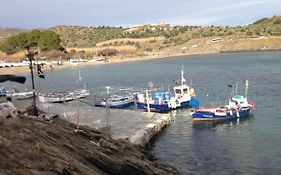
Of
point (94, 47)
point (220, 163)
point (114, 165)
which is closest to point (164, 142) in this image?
point (220, 163)

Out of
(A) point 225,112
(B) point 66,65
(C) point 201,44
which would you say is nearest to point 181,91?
(A) point 225,112

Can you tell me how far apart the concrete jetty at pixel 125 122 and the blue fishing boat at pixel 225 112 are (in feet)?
11.2

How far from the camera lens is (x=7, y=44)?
151 meters

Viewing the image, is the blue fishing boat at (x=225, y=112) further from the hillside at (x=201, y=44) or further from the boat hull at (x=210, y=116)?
the hillside at (x=201, y=44)

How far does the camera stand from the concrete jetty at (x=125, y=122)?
33.9 m

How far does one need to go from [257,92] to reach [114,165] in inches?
1875

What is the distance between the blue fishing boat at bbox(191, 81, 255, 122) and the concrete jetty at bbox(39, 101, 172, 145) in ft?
11.2

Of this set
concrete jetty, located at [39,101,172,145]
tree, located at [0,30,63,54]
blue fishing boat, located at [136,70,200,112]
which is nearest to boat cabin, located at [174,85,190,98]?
blue fishing boat, located at [136,70,200,112]

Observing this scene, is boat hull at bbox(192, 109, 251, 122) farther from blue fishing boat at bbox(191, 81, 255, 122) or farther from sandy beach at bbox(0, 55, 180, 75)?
sandy beach at bbox(0, 55, 180, 75)

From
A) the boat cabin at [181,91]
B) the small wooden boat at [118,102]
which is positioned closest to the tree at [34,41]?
the small wooden boat at [118,102]

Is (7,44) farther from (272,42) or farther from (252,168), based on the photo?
(252,168)

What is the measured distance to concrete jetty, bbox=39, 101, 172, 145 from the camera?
1335 inches

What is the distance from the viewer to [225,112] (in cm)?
4484

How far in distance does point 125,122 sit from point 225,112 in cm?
1147
